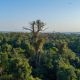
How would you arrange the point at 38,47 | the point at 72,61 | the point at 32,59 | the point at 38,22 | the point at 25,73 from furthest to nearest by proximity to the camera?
the point at 72,61 → the point at 32,59 → the point at 38,47 → the point at 38,22 → the point at 25,73

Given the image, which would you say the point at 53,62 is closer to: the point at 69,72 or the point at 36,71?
the point at 36,71

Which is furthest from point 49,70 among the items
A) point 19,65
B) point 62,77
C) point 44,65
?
point 19,65

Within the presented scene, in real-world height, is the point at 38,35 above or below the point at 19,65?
above

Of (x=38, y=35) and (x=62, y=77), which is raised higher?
(x=38, y=35)

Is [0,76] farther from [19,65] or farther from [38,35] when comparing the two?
[38,35]

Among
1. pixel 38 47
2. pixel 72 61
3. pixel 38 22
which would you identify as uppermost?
pixel 38 22

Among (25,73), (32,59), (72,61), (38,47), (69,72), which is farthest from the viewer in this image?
(72,61)

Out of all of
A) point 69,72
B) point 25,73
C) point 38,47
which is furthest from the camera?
point 38,47

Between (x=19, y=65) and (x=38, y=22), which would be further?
(x=38, y=22)

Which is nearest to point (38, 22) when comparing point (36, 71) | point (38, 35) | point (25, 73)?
point (38, 35)
